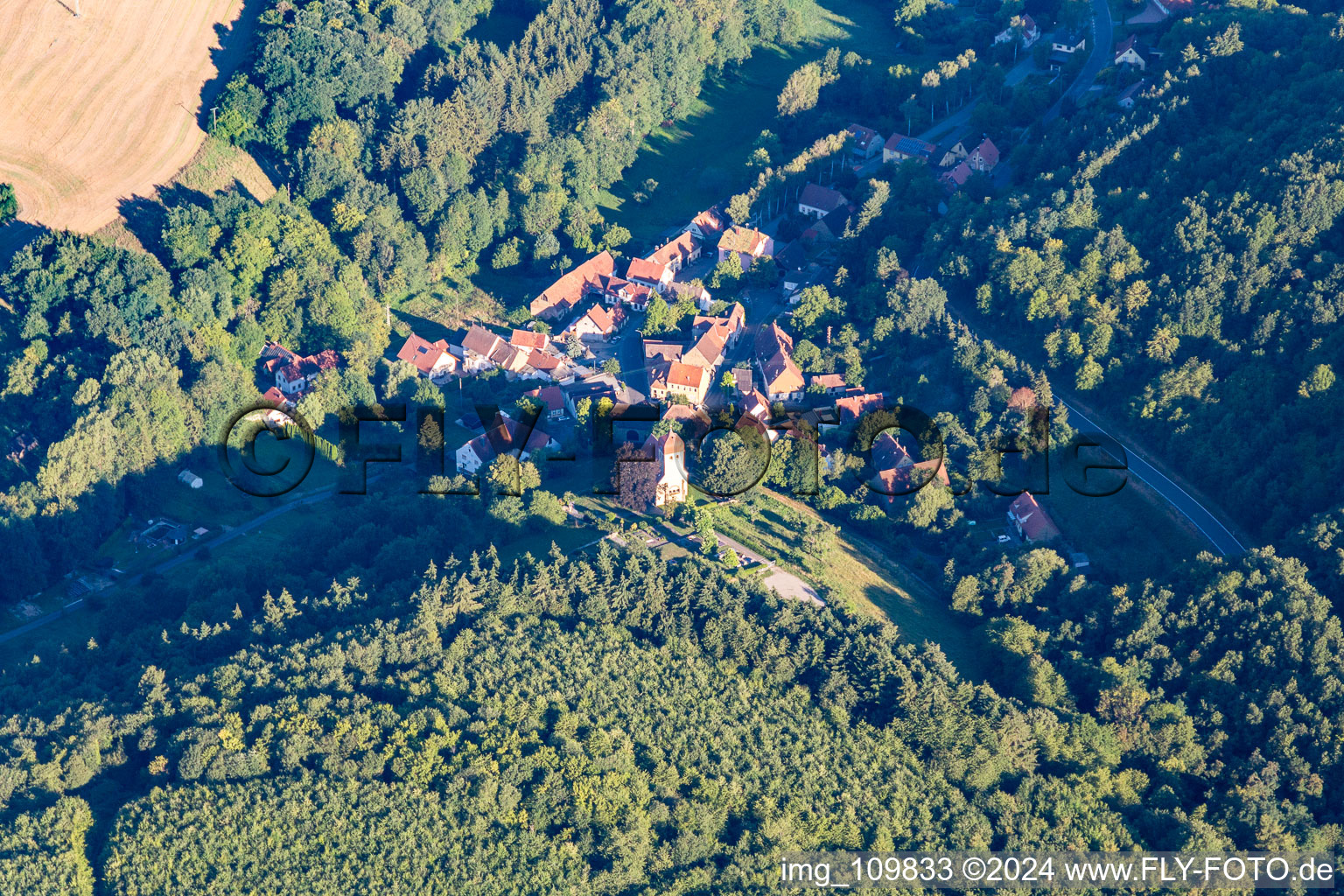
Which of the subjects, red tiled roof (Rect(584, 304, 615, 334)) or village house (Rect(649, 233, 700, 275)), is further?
village house (Rect(649, 233, 700, 275))

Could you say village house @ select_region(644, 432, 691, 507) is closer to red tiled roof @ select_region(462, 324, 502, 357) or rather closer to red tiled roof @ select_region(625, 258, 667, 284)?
red tiled roof @ select_region(462, 324, 502, 357)

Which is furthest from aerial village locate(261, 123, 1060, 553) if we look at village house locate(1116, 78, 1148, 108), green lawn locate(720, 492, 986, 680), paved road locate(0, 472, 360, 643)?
village house locate(1116, 78, 1148, 108)

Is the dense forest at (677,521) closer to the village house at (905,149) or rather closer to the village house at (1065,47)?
the village house at (1065,47)

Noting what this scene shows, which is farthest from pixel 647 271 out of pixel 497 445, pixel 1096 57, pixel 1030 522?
pixel 1096 57

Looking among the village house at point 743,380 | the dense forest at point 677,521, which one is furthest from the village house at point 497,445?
the village house at point 743,380

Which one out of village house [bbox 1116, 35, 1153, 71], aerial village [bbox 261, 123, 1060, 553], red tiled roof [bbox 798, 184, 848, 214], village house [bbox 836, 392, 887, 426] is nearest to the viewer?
aerial village [bbox 261, 123, 1060, 553]

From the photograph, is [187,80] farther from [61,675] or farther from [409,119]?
[61,675]

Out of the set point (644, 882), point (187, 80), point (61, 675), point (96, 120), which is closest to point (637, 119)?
point (187, 80)
